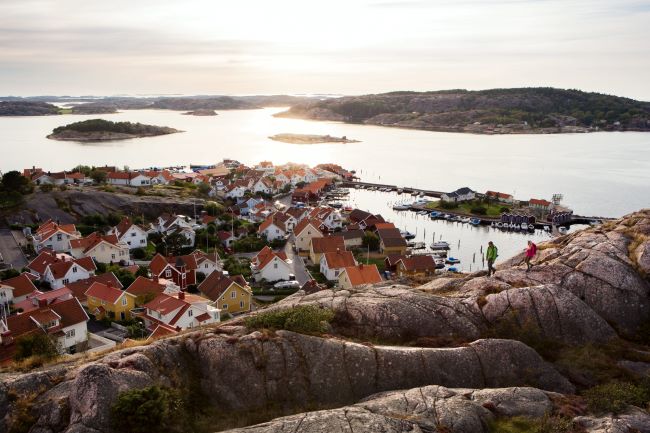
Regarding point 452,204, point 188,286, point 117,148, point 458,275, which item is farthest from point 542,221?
point 117,148

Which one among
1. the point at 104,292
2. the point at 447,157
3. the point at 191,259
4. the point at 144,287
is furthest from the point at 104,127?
the point at 104,292

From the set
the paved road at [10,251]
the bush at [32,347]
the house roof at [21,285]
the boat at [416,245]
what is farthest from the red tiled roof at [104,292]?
the boat at [416,245]

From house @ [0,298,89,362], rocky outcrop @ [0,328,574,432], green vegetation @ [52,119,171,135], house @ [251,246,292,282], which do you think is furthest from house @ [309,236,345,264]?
green vegetation @ [52,119,171,135]

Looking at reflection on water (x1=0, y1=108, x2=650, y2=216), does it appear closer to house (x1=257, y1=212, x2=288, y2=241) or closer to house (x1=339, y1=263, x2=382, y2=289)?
house (x1=257, y1=212, x2=288, y2=241)

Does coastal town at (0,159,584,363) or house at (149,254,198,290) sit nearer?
coastal town at (0,159,584,363)

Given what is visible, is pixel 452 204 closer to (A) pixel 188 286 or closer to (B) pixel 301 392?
(A) pixel 188 286

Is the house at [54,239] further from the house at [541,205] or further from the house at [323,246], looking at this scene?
the house at [541,205]
